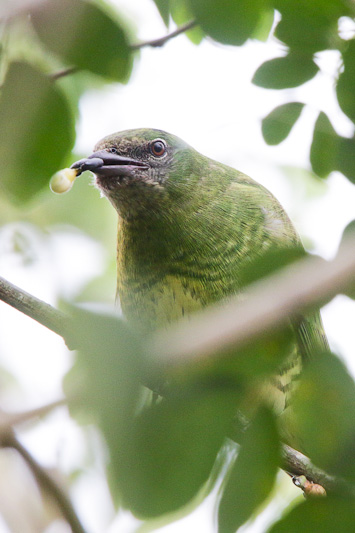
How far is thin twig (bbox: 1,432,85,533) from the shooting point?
1444 millimetres

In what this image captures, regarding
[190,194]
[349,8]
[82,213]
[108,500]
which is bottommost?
[82,213]

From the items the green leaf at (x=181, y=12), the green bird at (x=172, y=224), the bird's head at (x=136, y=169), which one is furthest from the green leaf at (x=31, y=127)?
the bird's head at (x=136, y=169)

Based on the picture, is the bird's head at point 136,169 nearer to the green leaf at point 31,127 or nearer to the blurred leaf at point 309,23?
the blurred leaf at point 309,23

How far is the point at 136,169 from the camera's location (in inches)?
151

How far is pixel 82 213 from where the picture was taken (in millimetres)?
4605

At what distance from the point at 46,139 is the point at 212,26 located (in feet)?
1.75

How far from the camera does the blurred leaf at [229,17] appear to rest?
163 centimetres

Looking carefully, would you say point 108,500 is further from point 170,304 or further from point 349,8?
point 170,304

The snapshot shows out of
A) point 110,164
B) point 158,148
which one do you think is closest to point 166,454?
point 110,164

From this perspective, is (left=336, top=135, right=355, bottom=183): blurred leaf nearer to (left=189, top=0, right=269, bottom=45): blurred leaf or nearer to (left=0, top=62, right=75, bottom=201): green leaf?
(left=189, top=0, right=269, bottom=45): blurred leaf

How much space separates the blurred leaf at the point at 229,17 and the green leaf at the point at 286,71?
57 cm

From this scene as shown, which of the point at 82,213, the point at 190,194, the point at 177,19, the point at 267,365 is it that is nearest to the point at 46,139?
the point at 177,19

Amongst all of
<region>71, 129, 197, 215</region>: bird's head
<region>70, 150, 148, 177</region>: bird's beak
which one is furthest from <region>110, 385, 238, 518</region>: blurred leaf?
<region>71, 129, 197, 215</region>: bird's head

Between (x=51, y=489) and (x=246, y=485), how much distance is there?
957mm
